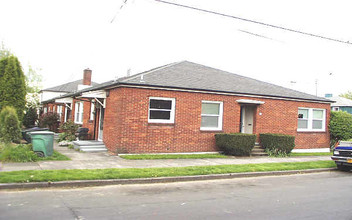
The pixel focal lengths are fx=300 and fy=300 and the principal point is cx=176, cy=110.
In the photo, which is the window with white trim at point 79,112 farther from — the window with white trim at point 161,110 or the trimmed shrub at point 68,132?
the window with white trim at point 161,110

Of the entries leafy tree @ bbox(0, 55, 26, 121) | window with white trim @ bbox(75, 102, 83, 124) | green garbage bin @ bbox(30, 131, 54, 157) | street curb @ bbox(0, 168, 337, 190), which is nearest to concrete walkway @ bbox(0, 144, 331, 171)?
green garbage bin @ bbox(30, 131, 54, 157)

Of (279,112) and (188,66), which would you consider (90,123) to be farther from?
(279,112)

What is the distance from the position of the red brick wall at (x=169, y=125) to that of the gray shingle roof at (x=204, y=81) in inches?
16.7

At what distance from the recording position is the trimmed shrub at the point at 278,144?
1620 cm

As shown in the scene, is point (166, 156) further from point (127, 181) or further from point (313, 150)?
point (313, 150)

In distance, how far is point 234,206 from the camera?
6.78 meters

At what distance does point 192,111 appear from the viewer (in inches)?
596

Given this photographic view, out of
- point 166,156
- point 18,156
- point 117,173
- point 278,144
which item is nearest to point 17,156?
point 18,156

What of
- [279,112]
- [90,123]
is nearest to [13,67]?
[90,123]

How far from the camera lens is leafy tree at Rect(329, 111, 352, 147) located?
1925cm

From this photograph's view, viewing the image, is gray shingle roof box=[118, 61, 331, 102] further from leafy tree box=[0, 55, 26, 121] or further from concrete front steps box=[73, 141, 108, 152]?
leafy tree box=[0, 55, 26, 121]

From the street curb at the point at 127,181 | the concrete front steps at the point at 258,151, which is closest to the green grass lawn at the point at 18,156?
the street curb at the point at 127,181

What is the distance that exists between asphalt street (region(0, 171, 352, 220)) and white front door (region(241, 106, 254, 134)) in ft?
26.2

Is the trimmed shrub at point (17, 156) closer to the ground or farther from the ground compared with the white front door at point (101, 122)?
closer to the ground
